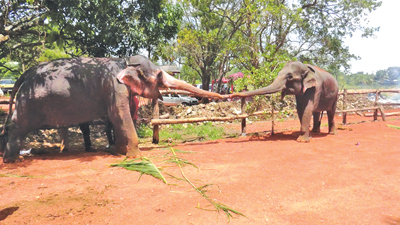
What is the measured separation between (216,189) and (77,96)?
3.30 meters

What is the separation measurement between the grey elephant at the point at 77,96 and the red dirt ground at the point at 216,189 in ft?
1.74

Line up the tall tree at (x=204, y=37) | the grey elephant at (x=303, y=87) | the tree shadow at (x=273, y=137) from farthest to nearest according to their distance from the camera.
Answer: the tall tree at (x=204, y=37) → the tree shadow at (x=273, y=137) → the grey elephant at (x=303, y=87)

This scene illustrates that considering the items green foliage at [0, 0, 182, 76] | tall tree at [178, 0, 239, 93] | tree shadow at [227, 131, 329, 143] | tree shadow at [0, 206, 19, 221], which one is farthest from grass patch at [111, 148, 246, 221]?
tall tree at [178, 0, 239, 93]

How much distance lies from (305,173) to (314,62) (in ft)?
48.3

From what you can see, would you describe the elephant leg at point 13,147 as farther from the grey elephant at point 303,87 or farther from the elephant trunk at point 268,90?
the grey elephant at point 303,87

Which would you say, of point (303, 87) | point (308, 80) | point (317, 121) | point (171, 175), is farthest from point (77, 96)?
point (317, 121)

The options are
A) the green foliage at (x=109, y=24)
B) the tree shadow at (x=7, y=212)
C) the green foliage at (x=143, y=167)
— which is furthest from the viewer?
the green foliage at (x=109, y=24)

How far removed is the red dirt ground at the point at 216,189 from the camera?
10.8 ft

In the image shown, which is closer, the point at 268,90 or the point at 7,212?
the point at 7,212

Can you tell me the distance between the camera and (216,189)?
4.10m

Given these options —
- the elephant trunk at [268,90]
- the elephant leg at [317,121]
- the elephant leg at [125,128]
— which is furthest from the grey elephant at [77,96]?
the elephant leg at [317,121]

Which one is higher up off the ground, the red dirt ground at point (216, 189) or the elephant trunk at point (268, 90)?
the elephant trunk at point (268, 90)

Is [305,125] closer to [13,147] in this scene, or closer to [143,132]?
[143,132]

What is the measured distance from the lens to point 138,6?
316 inches
